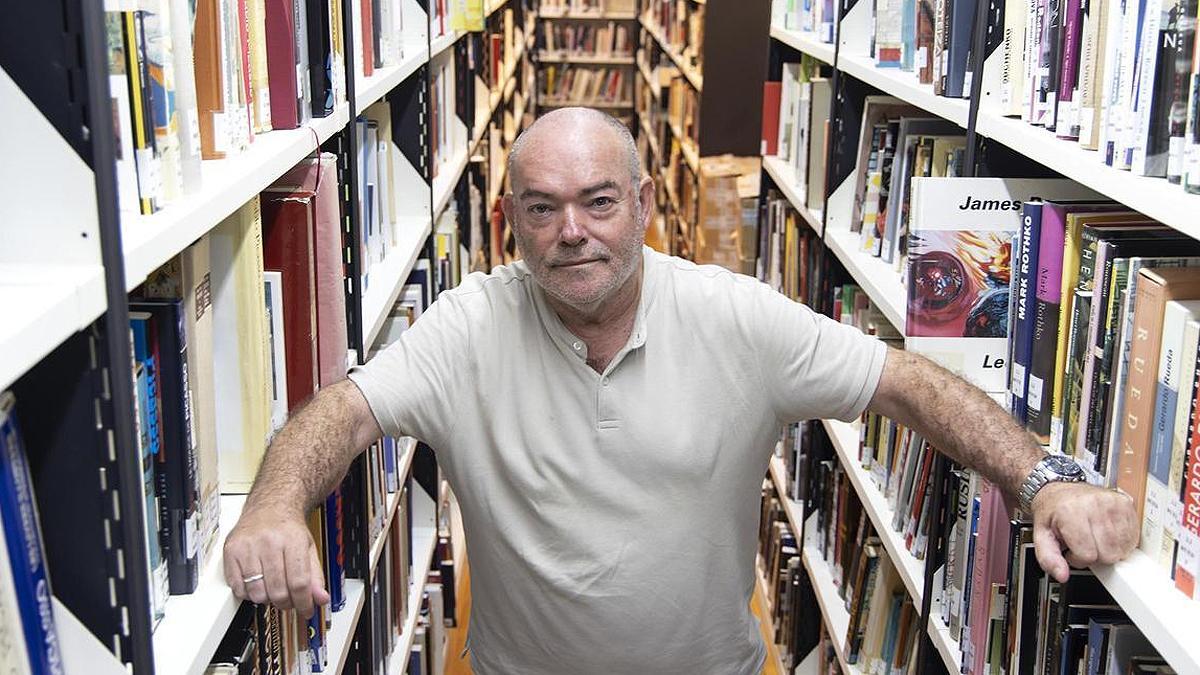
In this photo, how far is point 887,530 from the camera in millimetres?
2156

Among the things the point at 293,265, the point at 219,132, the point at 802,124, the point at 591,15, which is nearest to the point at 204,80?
the point at 219,132

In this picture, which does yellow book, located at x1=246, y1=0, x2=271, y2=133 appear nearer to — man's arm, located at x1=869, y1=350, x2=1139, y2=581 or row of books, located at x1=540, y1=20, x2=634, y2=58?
man's arm, located at x1=869, y1=350, x2=1139, y2=581

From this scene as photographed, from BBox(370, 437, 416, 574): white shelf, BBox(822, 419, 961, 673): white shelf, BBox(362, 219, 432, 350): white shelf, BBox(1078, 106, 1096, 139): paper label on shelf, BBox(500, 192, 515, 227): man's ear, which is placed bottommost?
BBox(370, 437, 416, 574): white shelf

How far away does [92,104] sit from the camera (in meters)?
0.82

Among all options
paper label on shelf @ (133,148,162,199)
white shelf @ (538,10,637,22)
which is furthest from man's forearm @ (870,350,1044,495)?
white shelf @ (538,10,637,22)

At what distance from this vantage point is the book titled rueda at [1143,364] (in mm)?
1143

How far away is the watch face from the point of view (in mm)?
1312

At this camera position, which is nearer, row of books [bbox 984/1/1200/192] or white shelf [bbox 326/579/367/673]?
row of books [bbox 984/1/1200/192]

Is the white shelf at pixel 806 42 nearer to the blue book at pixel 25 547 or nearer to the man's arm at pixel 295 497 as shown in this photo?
the man's arm at pixel 295 497

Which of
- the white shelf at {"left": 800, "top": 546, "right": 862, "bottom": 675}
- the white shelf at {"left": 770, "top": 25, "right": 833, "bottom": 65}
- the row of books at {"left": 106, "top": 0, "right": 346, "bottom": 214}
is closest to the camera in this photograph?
the row of books at {"left": 106, "top": 0, "right": 346, "bottom": 214}

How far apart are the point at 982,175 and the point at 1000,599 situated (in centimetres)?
60

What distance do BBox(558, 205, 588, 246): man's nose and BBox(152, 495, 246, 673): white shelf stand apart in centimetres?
67

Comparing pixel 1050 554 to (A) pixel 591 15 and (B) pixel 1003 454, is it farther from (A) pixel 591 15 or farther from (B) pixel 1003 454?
(A) pixel 591 15

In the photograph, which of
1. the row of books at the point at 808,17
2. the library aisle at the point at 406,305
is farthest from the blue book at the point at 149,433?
the row of books at the point at 808,17
